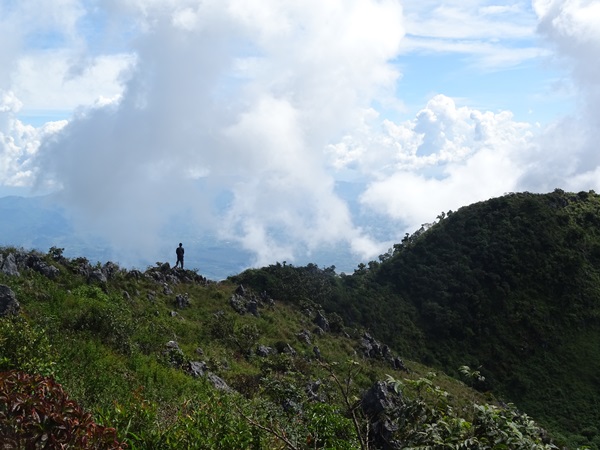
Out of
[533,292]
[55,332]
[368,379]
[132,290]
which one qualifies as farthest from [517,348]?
[55,332]

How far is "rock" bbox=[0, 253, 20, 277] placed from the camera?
1943cm

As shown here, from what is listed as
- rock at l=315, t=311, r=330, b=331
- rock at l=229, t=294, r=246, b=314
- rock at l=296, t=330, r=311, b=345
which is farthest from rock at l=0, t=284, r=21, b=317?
rock at l=315, t=311, r=330, b=331

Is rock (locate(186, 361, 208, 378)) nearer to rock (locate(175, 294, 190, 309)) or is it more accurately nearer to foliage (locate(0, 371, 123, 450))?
rock (locate(175, 294, 190, 309))

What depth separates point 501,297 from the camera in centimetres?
5019

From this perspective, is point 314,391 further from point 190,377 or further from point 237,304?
point 237,304

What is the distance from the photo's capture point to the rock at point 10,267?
63.8 feet

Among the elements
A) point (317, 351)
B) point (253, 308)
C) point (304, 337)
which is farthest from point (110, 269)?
point (317, 351)

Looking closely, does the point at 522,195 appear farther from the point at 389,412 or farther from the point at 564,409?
the point at 389,412

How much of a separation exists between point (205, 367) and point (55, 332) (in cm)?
583

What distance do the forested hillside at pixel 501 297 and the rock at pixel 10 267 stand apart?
80.1ft

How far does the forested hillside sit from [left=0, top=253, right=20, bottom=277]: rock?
80.1ft

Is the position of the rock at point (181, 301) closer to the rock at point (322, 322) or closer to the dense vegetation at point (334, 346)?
the dense vegetation at point (334, 346)

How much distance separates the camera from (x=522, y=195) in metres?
64.1

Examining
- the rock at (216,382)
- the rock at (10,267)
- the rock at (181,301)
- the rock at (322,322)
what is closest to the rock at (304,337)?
the rock at (322,322)
